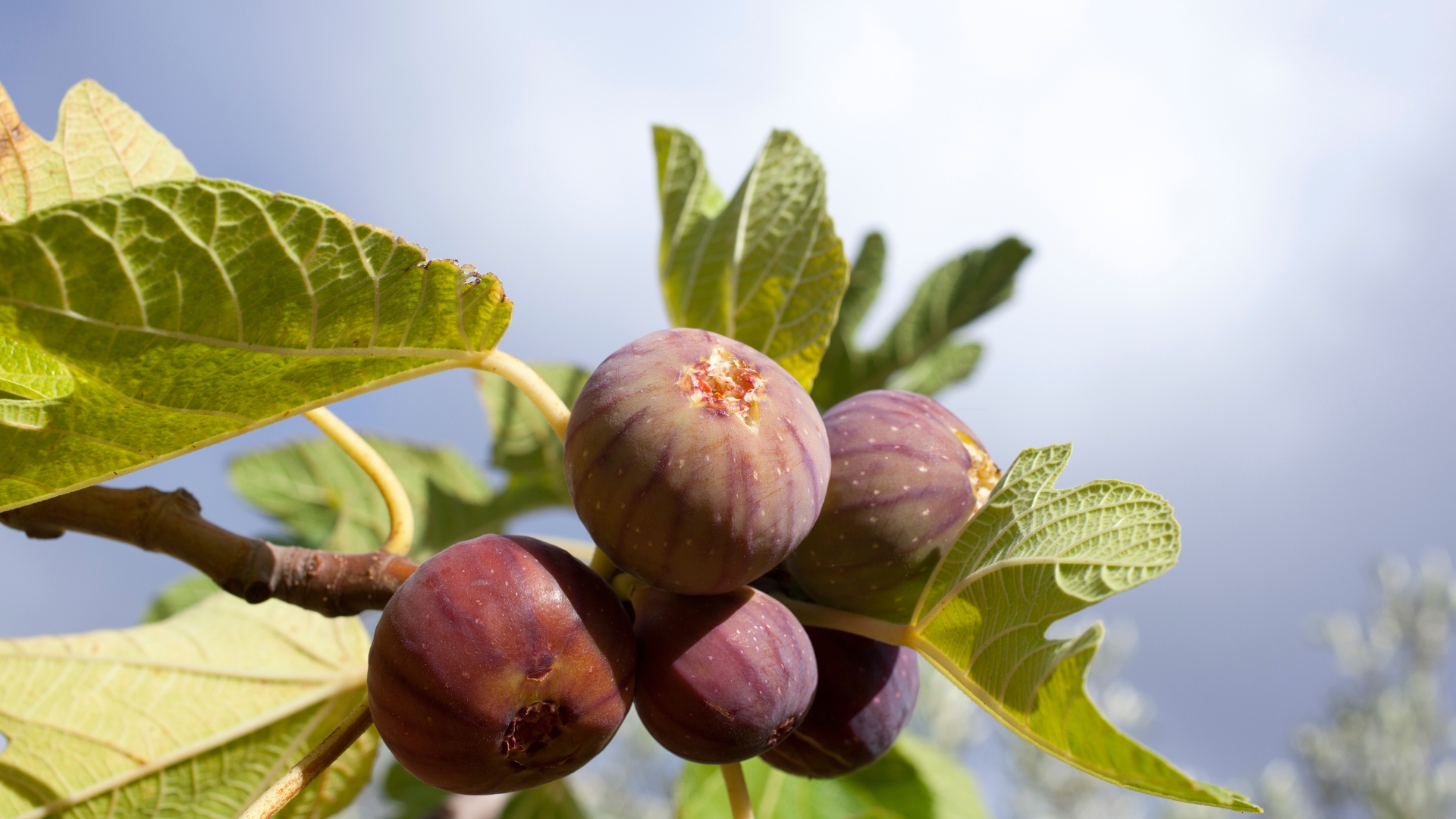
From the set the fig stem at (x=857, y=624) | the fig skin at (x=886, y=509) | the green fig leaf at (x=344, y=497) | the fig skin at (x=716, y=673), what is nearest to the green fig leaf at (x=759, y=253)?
the fig skin at (x=886, y=509)

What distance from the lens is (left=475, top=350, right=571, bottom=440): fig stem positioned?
1081 mm

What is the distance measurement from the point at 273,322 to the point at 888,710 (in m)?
0.82

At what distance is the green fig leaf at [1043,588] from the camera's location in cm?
97

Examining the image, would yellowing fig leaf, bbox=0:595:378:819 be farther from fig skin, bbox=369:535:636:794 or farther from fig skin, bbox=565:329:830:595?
fig skin, bbox=565:329:830:595

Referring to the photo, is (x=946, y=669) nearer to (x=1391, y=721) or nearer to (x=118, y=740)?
(x=118, y=740)

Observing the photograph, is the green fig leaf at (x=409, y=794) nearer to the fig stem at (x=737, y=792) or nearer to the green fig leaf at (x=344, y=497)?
the green fig leaf at (x=344, y=497)

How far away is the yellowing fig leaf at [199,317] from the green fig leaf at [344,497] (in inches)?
53.1

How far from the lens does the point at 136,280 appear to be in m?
0.79

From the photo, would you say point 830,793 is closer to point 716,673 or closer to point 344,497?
point 716,673

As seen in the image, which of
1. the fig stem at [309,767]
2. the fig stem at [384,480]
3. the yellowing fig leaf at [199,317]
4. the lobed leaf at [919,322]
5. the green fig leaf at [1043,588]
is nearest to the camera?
the yellowing fig leaf at [199,317]

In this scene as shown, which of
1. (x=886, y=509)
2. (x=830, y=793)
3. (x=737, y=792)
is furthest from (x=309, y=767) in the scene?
(x=830, y=793)

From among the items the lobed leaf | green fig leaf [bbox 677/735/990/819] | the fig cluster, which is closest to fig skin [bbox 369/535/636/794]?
the fig cluster

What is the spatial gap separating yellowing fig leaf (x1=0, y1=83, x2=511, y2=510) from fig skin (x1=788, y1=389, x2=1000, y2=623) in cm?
42

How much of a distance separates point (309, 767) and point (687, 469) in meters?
0.46
